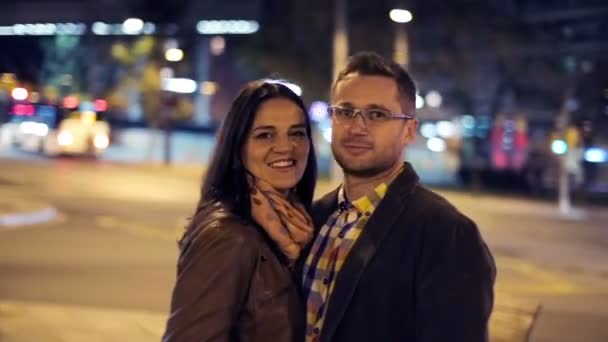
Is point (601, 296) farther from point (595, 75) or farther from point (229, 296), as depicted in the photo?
point (595, 75)

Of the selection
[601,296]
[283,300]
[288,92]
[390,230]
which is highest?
[288,92]

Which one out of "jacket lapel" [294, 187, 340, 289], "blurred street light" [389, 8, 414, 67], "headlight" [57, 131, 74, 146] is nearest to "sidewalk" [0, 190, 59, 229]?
A: "blurred street light" [389, 8, 414, 67]

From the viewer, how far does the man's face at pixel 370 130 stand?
2.56 meters

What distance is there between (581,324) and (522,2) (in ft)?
76.5

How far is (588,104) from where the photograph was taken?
87.3 ft

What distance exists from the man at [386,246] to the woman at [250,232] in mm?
101

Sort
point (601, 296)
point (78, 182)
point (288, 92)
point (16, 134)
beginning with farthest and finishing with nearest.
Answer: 1. point (16, 134)
2. point (78, 182)
3. point (601, 296)
4. point (288, 92)

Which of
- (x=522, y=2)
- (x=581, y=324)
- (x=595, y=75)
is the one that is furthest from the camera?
(x=522, y=2)

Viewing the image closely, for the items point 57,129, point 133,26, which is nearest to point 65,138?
point 57,129

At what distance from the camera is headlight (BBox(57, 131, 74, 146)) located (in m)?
32.3

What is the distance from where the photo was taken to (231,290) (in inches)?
95.9

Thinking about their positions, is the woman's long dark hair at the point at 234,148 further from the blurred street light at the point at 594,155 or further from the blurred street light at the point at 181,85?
the blurred street light at the point at 181,85

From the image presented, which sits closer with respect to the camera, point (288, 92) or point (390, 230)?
point (390, 230)

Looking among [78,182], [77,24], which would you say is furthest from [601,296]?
[77,24]
